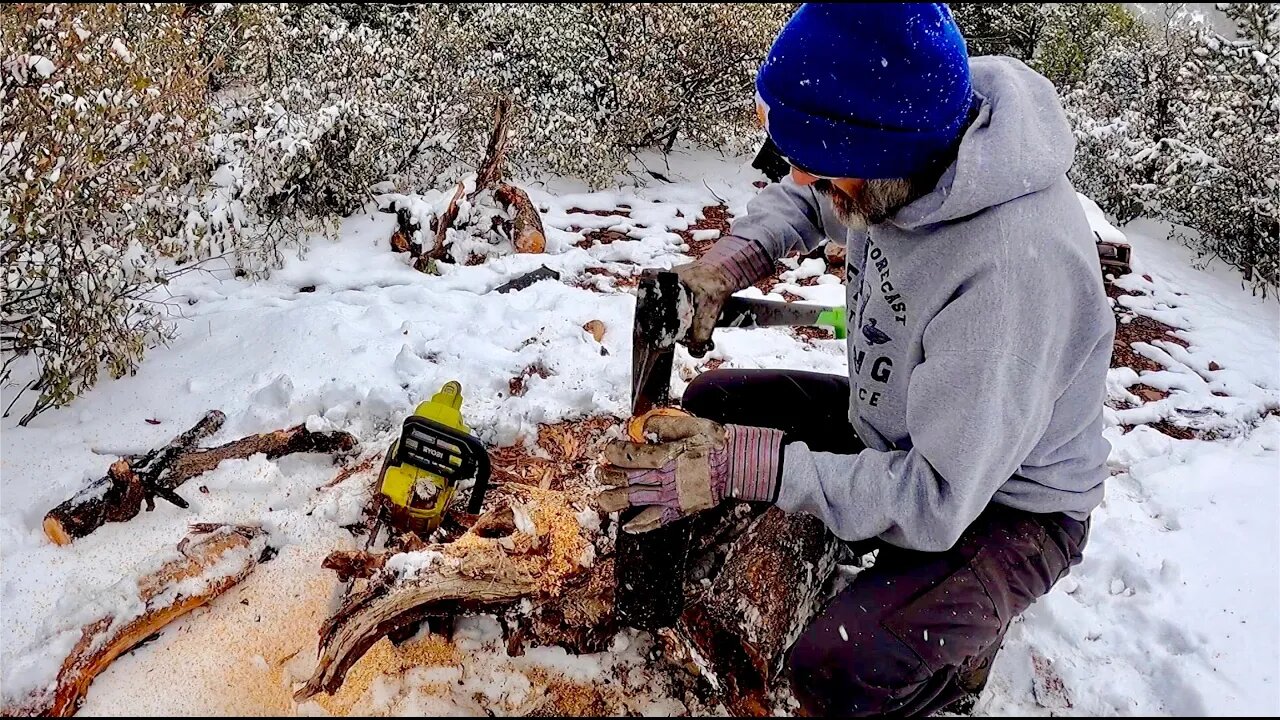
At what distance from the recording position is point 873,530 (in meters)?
1.53

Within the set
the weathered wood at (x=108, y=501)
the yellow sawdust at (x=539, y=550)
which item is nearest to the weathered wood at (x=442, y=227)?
the weathered wood at (x=108, y=501)

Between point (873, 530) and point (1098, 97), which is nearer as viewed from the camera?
point (873, 530)

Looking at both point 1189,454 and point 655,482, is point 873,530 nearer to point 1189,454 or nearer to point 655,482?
point 655,482

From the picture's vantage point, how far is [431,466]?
6.25ft

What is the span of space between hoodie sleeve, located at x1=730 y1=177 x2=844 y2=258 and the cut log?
221cm

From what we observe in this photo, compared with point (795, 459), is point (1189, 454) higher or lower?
lower

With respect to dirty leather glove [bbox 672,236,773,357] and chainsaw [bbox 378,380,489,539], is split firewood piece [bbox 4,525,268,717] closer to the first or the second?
chainsaw [bbox 378,380,489,539]

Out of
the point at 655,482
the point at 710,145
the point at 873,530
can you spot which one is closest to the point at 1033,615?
the point at 873,530

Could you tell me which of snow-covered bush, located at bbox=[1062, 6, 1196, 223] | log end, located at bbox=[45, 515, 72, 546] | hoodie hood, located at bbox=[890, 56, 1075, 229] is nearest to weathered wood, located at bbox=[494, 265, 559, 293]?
log end, located at bbox=[45, 515, 72, 546]

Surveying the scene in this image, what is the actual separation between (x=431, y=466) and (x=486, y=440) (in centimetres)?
63

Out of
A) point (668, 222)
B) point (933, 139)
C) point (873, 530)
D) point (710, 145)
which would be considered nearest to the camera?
point (933, 139)

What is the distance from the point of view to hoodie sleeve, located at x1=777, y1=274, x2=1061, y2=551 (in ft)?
4.55

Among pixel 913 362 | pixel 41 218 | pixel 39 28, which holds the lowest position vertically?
pixel 913 362

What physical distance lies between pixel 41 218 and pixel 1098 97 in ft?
24.7
